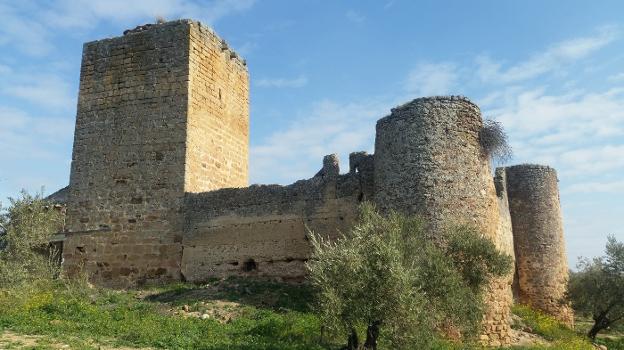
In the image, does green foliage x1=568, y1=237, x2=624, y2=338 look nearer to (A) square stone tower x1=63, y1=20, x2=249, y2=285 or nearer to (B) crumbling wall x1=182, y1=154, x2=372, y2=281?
(B) crumbling wall x1=182, y1=154, x2=372, y2=281

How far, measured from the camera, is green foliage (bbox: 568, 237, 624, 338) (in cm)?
1495

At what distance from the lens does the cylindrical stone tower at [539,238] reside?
15.6 m

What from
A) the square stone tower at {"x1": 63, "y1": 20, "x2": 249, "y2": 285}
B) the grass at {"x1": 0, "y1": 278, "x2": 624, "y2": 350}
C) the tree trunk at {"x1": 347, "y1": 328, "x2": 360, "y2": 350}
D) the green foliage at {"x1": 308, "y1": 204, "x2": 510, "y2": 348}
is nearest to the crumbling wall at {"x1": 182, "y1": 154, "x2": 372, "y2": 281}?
the grass at {"x1": 0, "y1": 278, "x2": 624, "y2": 350}

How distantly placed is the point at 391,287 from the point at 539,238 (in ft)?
33.1

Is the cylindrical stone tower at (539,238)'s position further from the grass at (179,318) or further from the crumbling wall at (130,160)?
the crumbling wall at (130,160)

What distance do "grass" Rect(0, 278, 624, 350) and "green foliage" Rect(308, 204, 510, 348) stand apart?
41.5 inches

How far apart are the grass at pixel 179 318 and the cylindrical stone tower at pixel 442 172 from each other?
2171 millimetres

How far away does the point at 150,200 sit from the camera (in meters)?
14.7

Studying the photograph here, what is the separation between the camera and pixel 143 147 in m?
15.0

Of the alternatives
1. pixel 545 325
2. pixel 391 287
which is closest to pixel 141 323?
pixel 391 287

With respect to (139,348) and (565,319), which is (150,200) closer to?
(139,348)

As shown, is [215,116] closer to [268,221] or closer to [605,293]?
[268,221]

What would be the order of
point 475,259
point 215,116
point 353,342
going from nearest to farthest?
1. point 353,342
2. point 475,259
3. point 215,116

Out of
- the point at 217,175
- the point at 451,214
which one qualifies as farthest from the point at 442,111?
the point at 217,175
